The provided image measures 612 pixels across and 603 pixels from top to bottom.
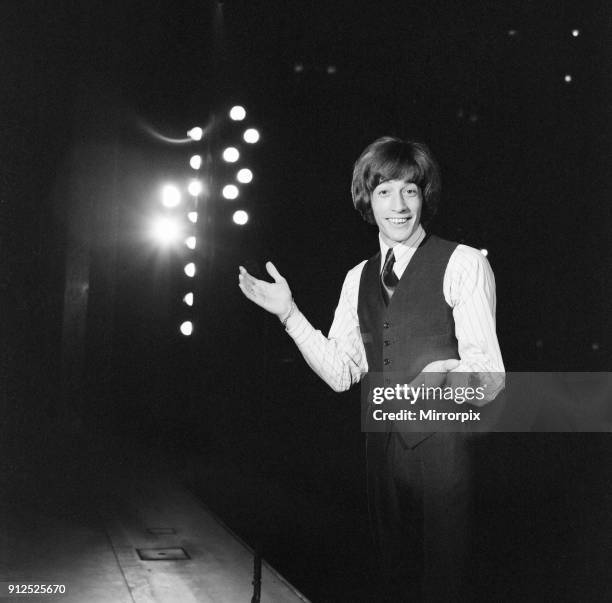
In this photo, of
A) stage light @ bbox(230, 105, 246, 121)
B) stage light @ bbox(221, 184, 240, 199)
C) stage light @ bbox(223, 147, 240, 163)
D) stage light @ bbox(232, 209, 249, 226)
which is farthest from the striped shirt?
stage light @ bbox(230, 105, 246, 121)

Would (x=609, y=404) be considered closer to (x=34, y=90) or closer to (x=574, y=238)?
(x=574, y=238)

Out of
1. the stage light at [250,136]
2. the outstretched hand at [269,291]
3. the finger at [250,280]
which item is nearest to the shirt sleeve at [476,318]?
the outstretched hand at [269,291]

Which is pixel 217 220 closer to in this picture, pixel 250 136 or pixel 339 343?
pixel 250 136

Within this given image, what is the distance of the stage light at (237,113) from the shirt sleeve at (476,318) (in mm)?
1073

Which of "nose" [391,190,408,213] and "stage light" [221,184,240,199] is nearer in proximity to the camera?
"nose" [391,190,408,213]

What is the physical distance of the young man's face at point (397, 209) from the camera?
2203mm

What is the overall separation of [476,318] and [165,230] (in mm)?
1237

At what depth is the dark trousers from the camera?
202 centimetres

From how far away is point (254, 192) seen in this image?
8.69 ft

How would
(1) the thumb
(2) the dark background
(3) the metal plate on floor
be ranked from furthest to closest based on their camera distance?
(3) the metal plate on floor, (1) the thumb, (2) the dark background

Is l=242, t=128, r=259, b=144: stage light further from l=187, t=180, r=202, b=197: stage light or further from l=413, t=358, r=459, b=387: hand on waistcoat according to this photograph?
l=413, t=358, r=459, b=387: hand on waistcoat

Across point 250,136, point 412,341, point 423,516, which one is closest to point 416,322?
point 412,341

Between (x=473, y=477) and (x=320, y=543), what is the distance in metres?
0.68

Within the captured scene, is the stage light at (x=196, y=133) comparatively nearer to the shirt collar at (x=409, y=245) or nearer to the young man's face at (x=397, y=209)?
the young man's face at (x=397, y=209)
